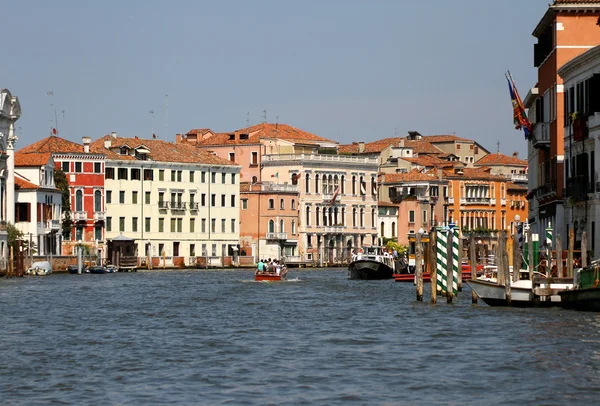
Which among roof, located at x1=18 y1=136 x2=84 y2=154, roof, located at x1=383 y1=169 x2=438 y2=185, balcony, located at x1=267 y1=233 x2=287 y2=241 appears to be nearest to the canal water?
roof, located at x1=18 y1=136 x2=84 y2=154

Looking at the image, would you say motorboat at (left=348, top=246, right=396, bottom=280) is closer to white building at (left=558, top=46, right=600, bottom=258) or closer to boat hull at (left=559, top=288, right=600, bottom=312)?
white building at (left=558, top=46, right=600, bottom=258)

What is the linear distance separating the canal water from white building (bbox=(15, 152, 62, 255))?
35.1 meters

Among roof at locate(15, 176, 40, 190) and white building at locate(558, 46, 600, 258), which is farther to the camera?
roof at locate(15, 176, 40, 190)

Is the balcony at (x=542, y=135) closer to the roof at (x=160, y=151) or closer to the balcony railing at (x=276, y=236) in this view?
the roof at (x=160, y=151)

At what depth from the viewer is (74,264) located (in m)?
77.2

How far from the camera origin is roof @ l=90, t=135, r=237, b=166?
87.5m

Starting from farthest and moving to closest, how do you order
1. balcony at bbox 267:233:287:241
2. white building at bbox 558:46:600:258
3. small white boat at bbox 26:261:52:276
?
balcony at bbox 267:233:287:241 < small white boat at bbox 26:261:52:276 < white building at bbox 558:46:600:258

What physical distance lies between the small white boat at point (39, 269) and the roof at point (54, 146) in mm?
12783

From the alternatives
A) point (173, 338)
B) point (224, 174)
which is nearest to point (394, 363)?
point (173, 338)

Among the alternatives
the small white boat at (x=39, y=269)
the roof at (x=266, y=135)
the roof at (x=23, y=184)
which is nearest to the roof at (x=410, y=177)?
the roof at (x=266, y=135)

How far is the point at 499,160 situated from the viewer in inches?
4774

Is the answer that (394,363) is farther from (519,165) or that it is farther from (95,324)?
(519,165)

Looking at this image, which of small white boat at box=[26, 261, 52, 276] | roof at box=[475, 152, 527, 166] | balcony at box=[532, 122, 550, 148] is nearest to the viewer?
balcony at box=[532, 122, 550, 148]

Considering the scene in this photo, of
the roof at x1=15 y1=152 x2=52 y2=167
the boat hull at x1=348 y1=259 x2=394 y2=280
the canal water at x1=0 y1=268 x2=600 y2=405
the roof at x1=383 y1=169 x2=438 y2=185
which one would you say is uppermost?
the roof at x1=383 y1=169 x2=438 y2=185
